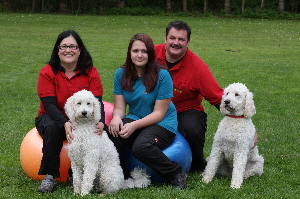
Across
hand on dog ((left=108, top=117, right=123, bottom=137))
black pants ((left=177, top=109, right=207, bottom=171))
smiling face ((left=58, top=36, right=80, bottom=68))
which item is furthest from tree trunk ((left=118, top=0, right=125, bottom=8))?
hand on dog ((left=108, top=117, right=123, bottom=137))

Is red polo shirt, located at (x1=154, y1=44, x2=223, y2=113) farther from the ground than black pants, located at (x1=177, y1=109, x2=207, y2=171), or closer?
farther from the ground

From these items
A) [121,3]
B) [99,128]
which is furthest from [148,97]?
[121,3]

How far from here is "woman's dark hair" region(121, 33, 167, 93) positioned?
17.5 ft

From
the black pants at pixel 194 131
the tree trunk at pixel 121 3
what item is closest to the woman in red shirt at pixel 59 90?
the black pants at pixel 194 131

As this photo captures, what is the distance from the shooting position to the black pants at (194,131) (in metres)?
5.84

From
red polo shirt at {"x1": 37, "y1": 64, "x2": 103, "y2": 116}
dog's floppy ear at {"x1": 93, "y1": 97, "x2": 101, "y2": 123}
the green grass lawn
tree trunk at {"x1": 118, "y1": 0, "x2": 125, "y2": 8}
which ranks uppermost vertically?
tree trunk at {"x1": 118, "y1": 0, "x2": 125, "y2": 8}

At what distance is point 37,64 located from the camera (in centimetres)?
1529

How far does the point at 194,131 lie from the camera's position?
19.1 ft

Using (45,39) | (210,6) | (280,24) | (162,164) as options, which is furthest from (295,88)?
(210,6)

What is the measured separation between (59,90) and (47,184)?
111cm

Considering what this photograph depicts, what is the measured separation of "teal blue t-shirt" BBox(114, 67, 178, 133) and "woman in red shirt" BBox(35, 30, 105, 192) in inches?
12.8

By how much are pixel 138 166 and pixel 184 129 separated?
33.4 inches

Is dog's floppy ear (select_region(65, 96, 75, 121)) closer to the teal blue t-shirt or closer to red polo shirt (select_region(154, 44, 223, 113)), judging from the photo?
the teal blue t-shirt

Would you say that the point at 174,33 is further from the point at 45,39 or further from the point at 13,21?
the point at 13,21
